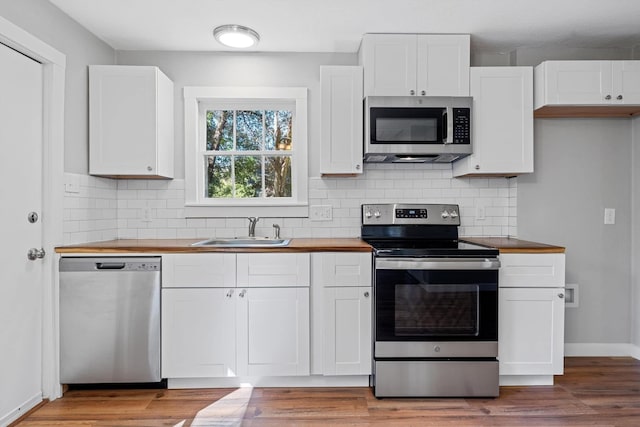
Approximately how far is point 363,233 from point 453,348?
1021mm

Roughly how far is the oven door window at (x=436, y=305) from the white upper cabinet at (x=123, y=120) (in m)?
1.78

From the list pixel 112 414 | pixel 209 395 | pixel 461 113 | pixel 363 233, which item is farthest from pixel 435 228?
pixel 112 414

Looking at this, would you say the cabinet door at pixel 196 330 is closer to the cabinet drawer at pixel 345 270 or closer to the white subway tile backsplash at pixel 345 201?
the cabinet drawer at pixel 345 270

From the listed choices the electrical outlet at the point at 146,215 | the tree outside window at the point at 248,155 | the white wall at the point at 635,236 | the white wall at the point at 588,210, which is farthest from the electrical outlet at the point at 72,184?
the white wall at the point at 635,236

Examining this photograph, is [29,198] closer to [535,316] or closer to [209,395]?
[209,395]

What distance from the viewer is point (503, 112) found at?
2.61 metres

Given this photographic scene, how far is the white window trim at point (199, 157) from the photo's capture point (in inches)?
114

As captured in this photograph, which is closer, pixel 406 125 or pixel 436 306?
pixel 436 306

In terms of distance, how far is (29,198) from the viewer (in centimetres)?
211

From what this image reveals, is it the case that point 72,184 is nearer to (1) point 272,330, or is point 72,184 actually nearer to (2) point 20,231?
(2) point 20,231

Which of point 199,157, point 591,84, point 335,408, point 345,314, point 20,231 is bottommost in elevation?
point 335,408

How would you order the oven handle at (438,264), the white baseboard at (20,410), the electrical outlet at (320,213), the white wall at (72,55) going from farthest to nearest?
the electrical outlet at (320,213), the oven handle at (438,264), the white wall at (72,55), the white baseboard at (20,410)

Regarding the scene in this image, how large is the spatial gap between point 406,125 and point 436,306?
121 centimetres

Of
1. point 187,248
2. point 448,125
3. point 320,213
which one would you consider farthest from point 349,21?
point 187,248
